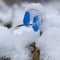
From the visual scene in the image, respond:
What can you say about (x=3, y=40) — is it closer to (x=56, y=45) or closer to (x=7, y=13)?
(x=56, y=45)

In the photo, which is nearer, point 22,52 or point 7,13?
point 22,52

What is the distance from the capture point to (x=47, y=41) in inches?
29.8

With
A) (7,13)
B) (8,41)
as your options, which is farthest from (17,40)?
(7,13)

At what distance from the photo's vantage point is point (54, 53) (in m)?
0.71

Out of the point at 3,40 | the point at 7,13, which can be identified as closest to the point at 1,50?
the point at 3,40

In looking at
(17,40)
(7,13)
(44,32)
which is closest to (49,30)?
(44,32)

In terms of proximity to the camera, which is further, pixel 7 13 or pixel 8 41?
pixel 7 13

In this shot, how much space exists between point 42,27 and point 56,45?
92 millimetres

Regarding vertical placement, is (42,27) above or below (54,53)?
above

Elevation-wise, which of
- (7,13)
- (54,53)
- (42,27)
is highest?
(7,13)

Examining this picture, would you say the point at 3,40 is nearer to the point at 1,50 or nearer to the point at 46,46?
the point at 1,50

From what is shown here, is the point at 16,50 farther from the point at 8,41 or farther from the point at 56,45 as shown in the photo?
the point at 56,45

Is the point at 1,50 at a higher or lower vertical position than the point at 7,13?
lower

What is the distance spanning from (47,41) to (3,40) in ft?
0.58
